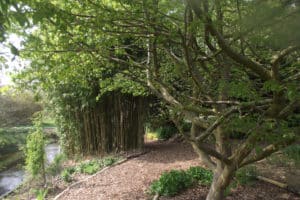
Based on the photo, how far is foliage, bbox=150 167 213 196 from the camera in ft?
12.6

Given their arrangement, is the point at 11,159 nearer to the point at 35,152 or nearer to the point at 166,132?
the point at 35,152

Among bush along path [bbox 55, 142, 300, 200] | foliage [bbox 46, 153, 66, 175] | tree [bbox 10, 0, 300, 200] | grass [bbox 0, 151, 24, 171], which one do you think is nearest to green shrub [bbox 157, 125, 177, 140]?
bush along path [bbox 55, 142, 300, 200]

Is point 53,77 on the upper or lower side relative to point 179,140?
upper

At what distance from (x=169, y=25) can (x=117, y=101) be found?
4.94 metres

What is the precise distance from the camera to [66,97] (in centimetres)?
698

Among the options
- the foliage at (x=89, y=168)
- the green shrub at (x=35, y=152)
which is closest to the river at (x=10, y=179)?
the foliage at (x=89, y=168)

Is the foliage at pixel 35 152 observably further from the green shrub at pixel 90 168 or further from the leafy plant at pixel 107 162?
the leafy plant at pixel 107 162

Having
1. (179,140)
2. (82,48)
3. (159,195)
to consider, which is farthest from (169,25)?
(179,140)

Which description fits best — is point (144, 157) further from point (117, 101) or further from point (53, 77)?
point (53, 77)

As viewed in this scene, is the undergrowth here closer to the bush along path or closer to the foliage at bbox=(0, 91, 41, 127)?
the bush along path

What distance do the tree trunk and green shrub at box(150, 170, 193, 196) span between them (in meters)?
0.97

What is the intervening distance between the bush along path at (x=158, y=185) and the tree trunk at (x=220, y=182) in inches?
18.4

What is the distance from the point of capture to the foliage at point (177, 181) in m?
3.85

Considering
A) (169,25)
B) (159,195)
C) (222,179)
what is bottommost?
(159,195)
